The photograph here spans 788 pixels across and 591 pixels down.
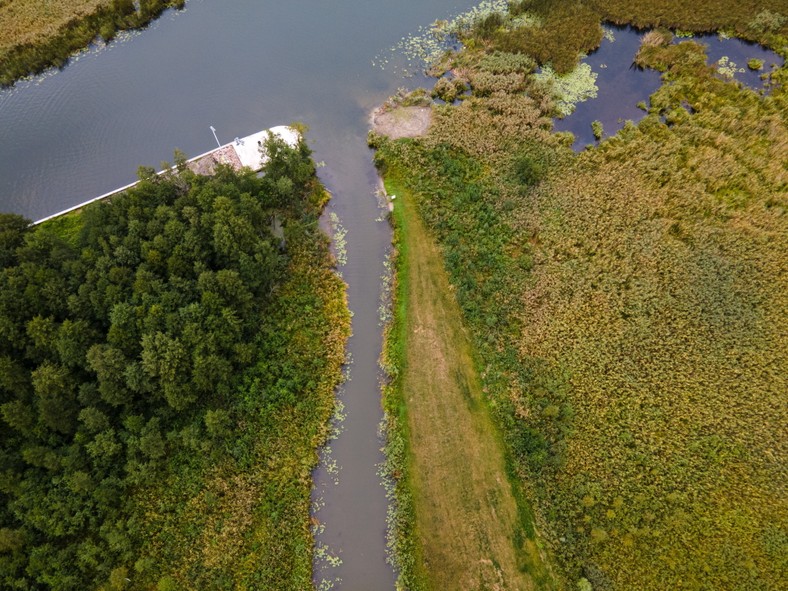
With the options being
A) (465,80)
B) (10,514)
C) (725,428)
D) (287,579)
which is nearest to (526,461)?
(725,428)

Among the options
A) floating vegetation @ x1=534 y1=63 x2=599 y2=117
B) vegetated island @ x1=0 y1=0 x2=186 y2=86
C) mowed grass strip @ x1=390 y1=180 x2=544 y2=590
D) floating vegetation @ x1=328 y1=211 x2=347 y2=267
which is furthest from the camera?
vegetated island @ x1=0 y1=0 x2=186 y2=86

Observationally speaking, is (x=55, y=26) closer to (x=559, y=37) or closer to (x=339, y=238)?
(x=339, y=238)

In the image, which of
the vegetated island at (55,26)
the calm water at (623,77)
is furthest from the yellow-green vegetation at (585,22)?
the vegetated island at (55,26)

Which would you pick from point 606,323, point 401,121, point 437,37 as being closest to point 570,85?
point 437,37

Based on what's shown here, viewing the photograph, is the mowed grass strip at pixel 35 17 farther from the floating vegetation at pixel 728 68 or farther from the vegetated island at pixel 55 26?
the floating vegetation at pixel 728 68

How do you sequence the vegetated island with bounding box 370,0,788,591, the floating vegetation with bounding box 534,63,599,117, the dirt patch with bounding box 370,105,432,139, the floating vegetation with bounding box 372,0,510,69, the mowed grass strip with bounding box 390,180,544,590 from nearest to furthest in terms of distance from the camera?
the mowed grass strip with bounding box 390,180,544,590, the vegetated island with bounding box 370,0,788,591, the dirt patch with bounding box 370,105,432,139, the floating vegetation with bounding box 534,63,599,117, the floating vegetation with bounding box 372,0,510,69

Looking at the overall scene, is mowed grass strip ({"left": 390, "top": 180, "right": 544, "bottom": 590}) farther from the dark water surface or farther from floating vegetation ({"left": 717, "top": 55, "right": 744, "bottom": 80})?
floating vegetation ({"left": 717, "top": 55, "right": 744, "bottom": 80})

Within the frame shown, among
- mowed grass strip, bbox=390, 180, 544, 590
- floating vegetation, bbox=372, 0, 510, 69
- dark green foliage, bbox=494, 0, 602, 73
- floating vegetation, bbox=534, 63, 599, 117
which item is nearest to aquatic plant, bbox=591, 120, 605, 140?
floating vegetation, bbox=534, 63, 599, 117
